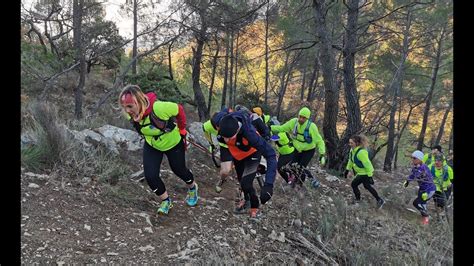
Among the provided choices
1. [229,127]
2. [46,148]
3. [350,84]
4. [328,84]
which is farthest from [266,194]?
[350,84]

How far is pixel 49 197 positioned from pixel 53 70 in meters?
8.16

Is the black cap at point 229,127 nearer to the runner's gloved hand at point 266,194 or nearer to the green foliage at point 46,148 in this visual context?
the runner's gloved hand at point 266,194

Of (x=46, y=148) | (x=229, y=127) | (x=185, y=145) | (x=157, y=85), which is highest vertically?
(x=157, y=85)

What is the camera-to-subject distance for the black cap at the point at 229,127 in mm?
4328

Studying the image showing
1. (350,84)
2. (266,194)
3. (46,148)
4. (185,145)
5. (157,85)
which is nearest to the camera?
(266,194)

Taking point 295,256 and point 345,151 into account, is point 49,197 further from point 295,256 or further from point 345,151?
point 345,151

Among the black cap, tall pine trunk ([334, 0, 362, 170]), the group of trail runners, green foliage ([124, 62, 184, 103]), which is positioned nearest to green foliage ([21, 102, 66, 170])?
the group of trail runners

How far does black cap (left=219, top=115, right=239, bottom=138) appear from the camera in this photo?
170 inches

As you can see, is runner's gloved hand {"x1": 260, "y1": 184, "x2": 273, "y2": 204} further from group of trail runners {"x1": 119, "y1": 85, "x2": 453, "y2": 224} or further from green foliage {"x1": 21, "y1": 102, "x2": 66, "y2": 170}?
green foliage {"x1": 21, "y1": 102, "x2": 66, "y2": 170}

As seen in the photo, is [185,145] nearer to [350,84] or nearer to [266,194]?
[266,194]

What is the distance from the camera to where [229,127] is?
170 inches

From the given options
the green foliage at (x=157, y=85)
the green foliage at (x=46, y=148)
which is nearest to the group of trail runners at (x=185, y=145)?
the green foliage at (x=46, y=148)

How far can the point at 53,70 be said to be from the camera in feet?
36.7
